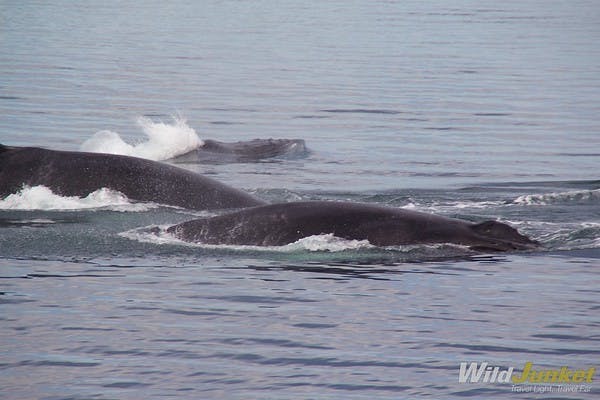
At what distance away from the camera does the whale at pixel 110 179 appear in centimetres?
1700

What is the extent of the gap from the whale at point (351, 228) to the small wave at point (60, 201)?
214 centimetres

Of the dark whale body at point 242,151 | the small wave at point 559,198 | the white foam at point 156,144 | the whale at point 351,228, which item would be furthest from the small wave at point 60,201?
the white foam at point 156,144

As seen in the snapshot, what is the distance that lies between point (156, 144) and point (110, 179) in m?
10.1

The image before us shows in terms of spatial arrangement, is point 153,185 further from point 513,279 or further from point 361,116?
point 361,116

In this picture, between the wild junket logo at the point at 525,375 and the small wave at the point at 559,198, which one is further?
the small wave at the point at 559,198

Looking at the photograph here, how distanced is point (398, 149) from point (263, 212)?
1257cm

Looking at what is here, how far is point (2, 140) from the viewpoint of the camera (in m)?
27.3

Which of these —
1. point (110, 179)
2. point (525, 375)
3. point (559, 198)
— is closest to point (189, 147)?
point (110, 179)

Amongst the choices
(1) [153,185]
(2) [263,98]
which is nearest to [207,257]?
→ (1) [153,185]

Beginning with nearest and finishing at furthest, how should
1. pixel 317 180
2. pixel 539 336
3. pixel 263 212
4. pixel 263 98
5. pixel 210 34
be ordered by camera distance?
pixel 539 336
pixel 263 212
pixel 317 180
pixel 263 98
pixel 210 34

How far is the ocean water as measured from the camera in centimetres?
1073

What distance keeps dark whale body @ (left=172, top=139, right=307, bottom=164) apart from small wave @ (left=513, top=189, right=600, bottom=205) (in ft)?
22.1

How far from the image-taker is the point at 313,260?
1412cm

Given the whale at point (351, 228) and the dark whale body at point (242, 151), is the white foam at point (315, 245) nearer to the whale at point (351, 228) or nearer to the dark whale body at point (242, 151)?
the whale at point (351, 228)
